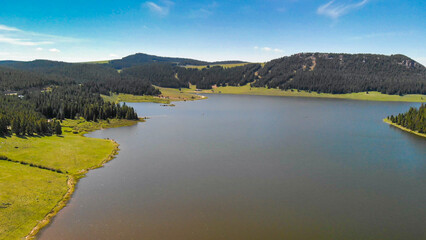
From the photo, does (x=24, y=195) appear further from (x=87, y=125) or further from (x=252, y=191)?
(x=87, y=125)

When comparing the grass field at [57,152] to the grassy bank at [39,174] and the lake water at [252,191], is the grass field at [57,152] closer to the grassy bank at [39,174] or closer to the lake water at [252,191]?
the grassy bank at [39,174]

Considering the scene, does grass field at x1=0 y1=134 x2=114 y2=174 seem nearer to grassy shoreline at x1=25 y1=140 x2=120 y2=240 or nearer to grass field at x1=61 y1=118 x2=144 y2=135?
grassy shoreline at x1=25 y1=140 x2=120 y2=240

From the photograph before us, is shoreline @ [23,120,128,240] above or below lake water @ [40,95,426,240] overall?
below

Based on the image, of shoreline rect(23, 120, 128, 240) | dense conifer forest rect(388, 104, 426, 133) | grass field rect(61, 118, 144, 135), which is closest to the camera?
shoreline rect(23, 120, 128, 240)

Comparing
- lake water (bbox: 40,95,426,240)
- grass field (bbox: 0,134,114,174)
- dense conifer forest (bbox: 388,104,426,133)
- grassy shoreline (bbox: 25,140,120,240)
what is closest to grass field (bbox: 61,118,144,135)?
grass field (bbox: 0,134,114,174)

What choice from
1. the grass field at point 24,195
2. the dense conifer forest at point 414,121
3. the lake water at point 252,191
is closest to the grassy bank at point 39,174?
the grass field at point 24,195

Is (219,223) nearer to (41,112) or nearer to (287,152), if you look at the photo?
(287,152)
